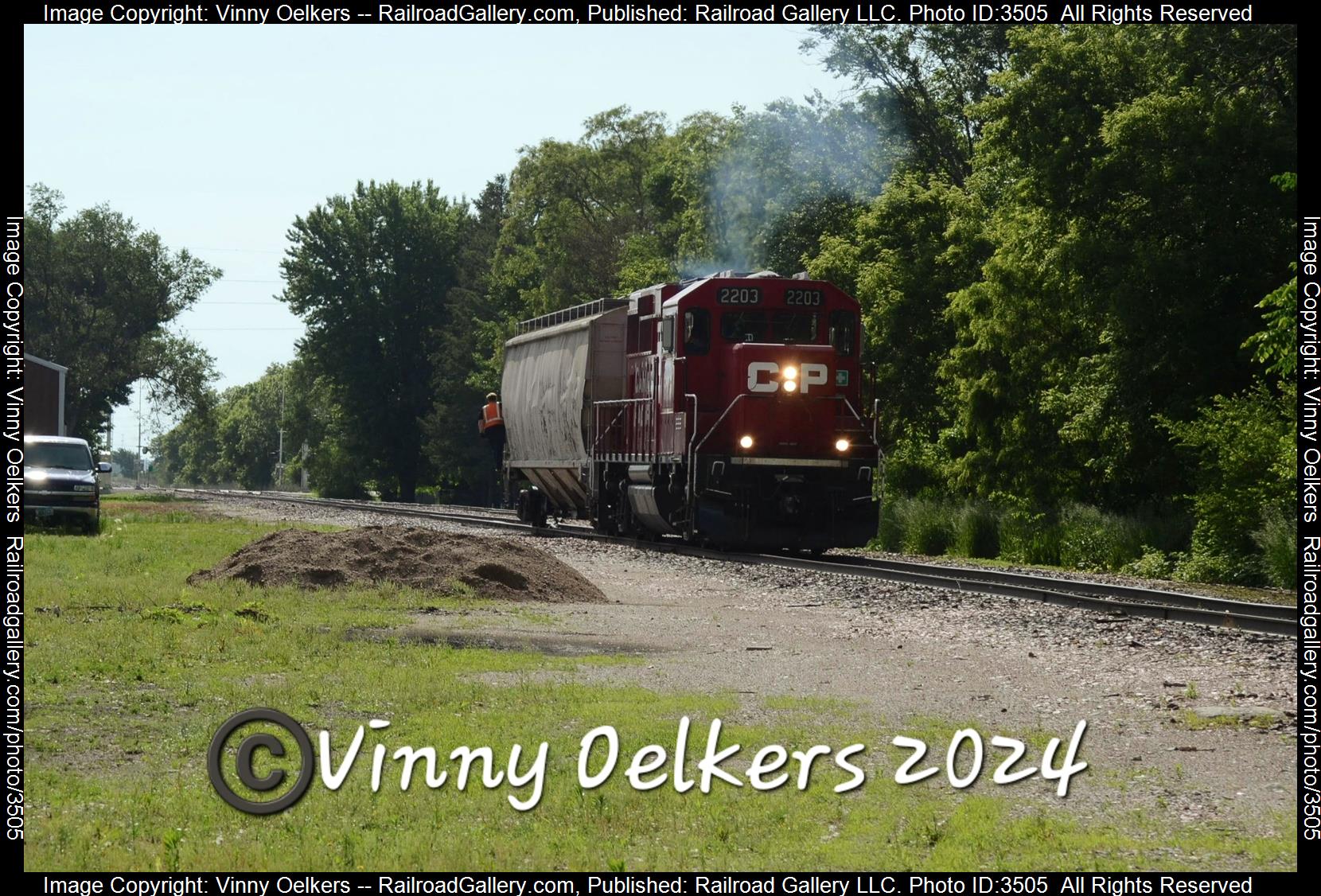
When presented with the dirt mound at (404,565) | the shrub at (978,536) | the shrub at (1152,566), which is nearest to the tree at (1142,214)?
the shrub at (978,536)

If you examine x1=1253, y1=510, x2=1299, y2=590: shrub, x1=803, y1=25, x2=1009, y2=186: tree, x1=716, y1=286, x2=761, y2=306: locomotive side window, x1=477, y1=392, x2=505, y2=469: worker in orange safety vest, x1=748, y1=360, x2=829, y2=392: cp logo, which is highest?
x1=803, y1=25, x2=1009, y2=186: tree

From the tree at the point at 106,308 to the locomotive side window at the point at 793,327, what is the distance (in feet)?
221

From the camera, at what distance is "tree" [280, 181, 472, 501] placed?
303ft

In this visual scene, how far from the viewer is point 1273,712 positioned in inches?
400

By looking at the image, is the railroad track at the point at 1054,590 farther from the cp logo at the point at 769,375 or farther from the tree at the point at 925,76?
the tree at the point at 925,76

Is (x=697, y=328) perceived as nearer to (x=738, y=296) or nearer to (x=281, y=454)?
(x=738, y=296)

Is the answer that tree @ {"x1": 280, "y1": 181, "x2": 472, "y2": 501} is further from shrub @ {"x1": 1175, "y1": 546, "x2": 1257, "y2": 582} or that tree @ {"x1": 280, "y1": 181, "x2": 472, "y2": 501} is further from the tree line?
shrub @ {"x1": 1175, "y1": 546, "x2": 1257, "y2": 582}

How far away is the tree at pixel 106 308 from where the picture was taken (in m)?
86.5

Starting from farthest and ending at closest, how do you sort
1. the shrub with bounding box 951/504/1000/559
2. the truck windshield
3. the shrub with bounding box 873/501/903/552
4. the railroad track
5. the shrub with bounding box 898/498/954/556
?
the shrub with bounding box 873/501/903/552
the shrub with bounding box 898/498/954/556
the shrub with bounding box 951/504/1000/559
the truck windshield
the railroad track

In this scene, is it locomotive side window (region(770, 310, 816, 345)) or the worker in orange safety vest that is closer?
locomotive side window (region(770, 310, 816, 345))

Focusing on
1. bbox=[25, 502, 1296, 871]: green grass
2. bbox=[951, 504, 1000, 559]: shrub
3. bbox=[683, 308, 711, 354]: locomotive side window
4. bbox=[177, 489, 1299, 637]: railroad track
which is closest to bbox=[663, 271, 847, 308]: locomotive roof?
bbox=[683, 308, 711, 354]: locomotive side window

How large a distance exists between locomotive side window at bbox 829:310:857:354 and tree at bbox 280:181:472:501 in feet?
217
